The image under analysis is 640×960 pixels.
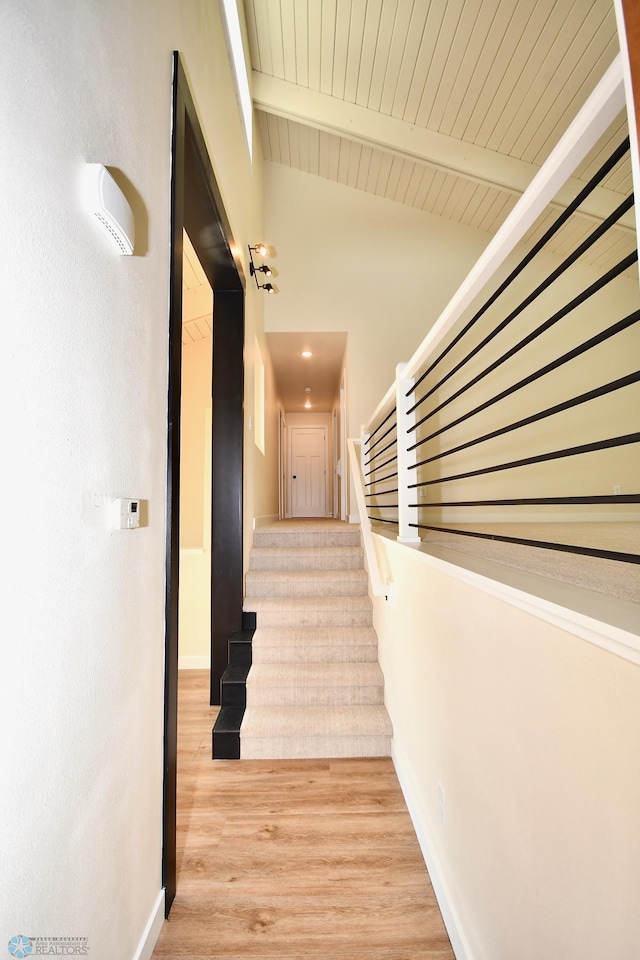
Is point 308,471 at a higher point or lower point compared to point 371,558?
higher

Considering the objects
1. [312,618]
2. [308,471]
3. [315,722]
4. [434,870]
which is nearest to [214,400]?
[312,618]

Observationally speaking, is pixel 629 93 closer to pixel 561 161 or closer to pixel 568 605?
pixel 561 161

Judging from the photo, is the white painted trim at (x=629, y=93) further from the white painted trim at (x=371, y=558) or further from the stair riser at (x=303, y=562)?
the stair riser at (x=303, y=562)

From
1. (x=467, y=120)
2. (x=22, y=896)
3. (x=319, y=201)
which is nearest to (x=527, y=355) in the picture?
(x=467, y=120)

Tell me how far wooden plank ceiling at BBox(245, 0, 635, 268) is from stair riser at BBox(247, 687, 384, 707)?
A: 4.12 metres

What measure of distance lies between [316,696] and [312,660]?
247 millimetres

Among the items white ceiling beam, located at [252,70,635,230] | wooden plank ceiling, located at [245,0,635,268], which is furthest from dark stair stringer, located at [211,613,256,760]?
wooden plank ceiling, located at [245,0,635,268]

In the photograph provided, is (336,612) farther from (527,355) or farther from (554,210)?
(554,210)

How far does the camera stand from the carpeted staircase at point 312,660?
244 cm

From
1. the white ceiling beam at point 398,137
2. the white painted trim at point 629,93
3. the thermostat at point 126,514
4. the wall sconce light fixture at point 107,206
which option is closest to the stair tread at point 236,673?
the thermostat at point 126,514

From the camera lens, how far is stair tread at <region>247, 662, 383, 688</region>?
2.66m

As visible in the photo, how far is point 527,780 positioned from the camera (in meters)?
0.93

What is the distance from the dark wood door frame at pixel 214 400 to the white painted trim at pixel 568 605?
98cm

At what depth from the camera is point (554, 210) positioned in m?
4.43
